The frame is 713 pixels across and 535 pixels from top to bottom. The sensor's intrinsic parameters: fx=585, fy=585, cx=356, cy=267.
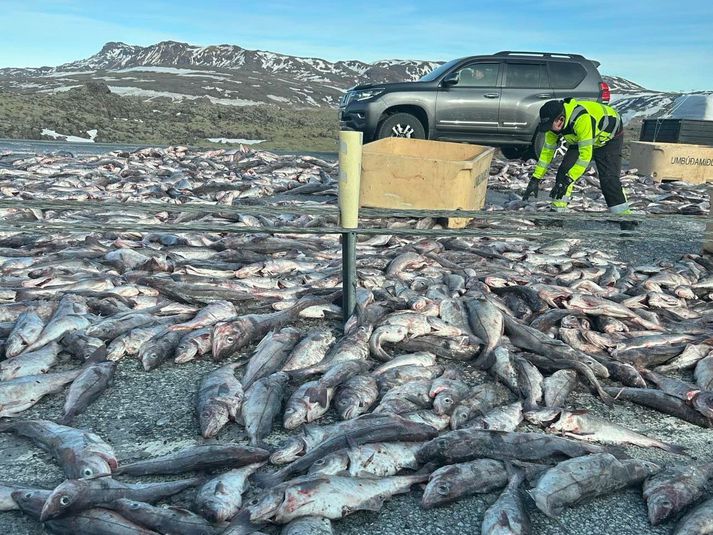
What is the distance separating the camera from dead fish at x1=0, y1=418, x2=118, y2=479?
2.90 meters

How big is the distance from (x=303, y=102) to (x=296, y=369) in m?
71.8

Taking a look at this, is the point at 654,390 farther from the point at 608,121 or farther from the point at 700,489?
the point at 608,121

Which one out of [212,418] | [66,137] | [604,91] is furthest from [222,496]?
[66,137]

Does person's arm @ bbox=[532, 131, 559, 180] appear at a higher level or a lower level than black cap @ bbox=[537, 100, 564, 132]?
lower

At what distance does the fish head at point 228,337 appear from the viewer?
432cm

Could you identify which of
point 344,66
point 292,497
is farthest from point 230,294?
point 344,66

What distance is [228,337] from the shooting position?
4375 millimetres

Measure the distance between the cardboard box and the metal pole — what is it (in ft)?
41.0

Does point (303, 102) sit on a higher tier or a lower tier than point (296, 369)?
higher

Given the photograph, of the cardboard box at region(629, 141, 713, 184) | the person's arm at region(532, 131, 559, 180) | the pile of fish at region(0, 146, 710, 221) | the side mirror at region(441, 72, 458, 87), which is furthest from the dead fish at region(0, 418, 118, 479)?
the cardboard box at region(629, 141, 713, 184)

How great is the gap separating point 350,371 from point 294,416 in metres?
0.62

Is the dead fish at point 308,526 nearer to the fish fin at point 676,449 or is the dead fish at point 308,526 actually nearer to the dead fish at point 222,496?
the dead fish at point 222,496

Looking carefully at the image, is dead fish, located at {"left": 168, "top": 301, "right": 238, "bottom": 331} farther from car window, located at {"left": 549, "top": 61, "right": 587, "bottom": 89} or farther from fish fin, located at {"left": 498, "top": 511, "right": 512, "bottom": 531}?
car window, located at {"left": 549, "top": 61, "right": 587, "bottom": 89}

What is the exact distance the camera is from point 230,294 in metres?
5.32
